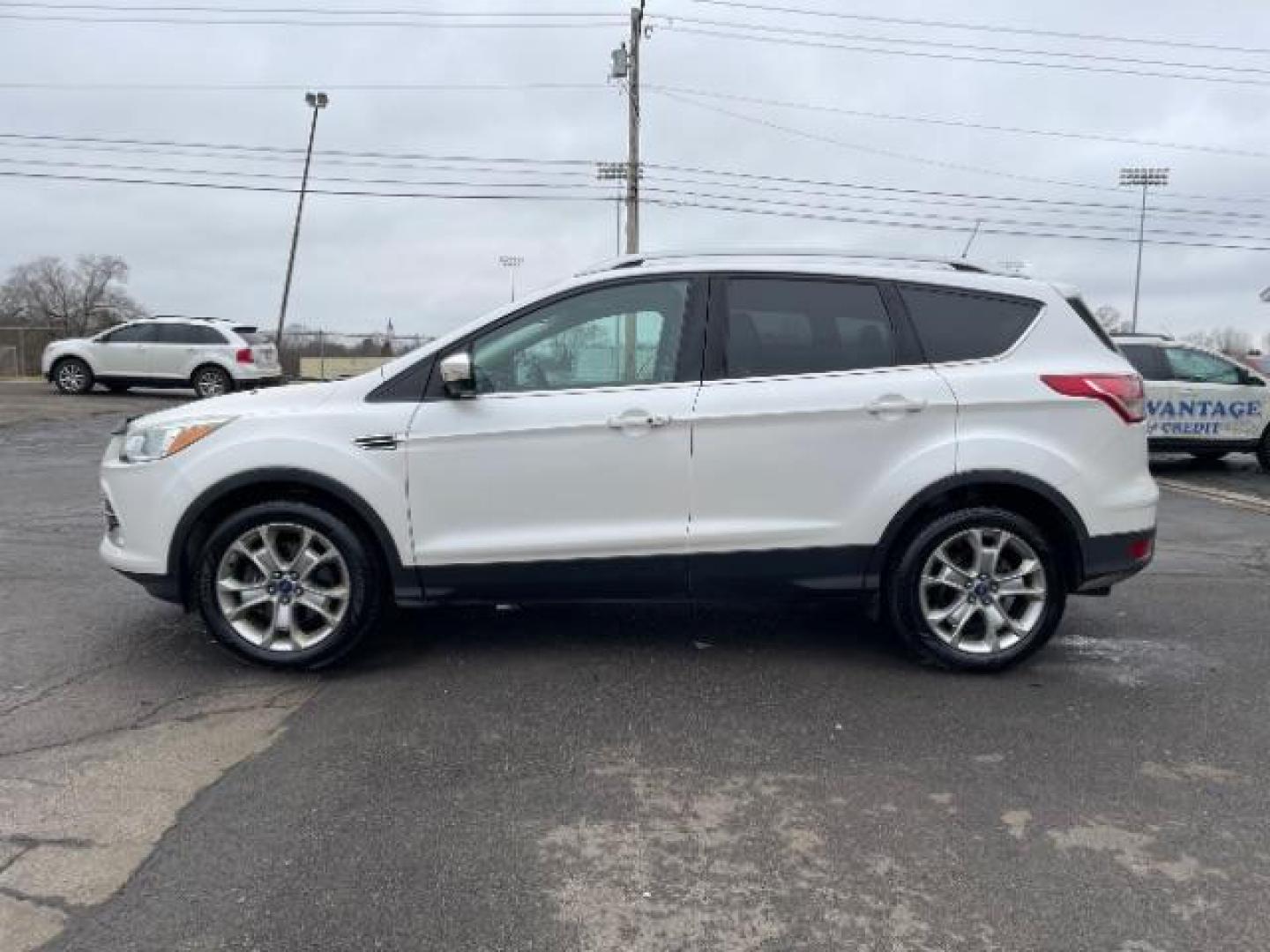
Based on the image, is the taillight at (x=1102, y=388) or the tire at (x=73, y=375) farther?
the tire at (x=73, y=375)

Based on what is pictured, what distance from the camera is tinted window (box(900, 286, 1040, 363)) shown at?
15.6 feet

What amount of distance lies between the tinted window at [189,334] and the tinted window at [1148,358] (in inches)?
682

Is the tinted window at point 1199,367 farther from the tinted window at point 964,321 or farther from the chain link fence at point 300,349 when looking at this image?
the chain link fence at point 300,349

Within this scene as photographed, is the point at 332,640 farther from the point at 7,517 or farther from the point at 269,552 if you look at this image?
the point at 7,517

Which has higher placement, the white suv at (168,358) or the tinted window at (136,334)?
the tinted window at (136,334)

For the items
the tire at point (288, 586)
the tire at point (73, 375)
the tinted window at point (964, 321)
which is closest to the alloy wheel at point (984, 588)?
the tinted window at point (964, 321)

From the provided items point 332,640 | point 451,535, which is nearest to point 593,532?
point 451,535

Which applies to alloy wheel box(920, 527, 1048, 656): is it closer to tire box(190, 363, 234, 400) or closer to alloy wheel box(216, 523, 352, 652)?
alloy wheel box(216, 523, 352, 652)

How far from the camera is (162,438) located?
469cm

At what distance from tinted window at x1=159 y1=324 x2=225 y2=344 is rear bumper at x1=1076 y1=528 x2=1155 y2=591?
20.4 m

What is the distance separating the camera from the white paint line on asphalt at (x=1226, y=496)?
35.5ft

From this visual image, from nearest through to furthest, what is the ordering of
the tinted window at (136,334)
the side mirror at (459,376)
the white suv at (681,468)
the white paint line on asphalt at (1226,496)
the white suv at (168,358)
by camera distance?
the side mirror at (459,376), the white suv at (681,468), the white paint line on asphalt at (1226,496), the white suv at (168,358), the tinted window at (136,334)

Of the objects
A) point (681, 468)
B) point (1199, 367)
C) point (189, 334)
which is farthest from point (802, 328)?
point (189, 334)

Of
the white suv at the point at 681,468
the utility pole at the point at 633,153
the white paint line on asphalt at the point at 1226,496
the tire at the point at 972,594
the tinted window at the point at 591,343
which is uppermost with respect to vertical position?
the utility pole at the point at 633,153
